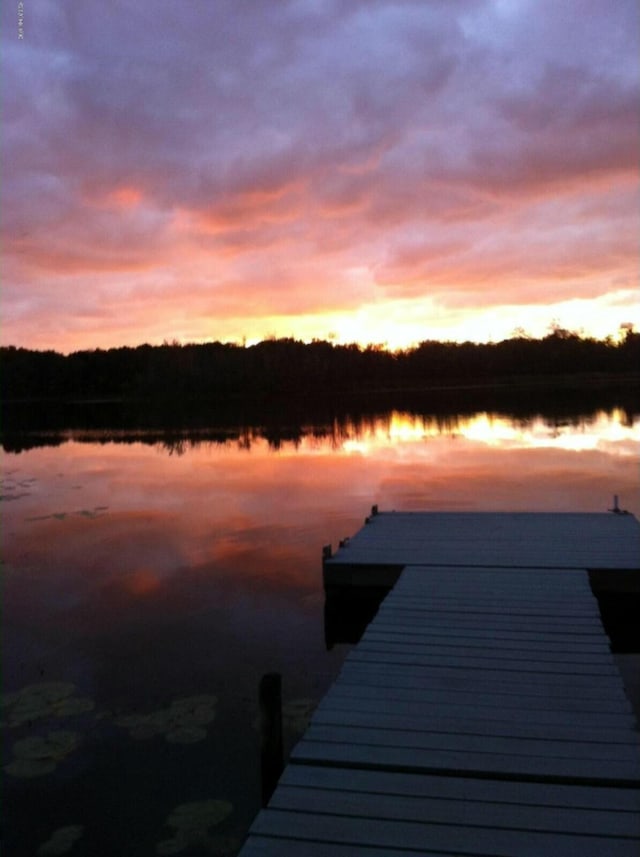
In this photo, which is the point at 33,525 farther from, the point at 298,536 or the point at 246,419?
the point at 246,419

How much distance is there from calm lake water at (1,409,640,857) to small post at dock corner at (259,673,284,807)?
0.42 m

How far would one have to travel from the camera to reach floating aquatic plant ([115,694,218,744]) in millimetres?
5691

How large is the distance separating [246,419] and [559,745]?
37357 millimetres

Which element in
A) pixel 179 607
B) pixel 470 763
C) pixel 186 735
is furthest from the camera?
pixel 179 607

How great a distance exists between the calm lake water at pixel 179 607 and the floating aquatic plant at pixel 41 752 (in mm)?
14

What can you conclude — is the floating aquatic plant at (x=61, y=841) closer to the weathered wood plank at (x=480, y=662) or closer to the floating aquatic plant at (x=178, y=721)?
the floating aquatic plant at (x=178, y=721)

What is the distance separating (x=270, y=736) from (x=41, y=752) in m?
2.07

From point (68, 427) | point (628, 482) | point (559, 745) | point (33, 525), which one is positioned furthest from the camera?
point (68, 427)

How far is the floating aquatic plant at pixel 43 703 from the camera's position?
6.09 m

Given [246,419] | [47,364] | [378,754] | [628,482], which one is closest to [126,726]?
[378,754]

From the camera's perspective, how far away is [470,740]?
14.0 feet

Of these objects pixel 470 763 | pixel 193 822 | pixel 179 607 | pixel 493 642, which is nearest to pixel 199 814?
pixel 193 822

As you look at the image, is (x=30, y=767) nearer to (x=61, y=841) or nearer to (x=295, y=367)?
(x=61, y=841)

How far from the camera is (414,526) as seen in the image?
1059 centimetres
